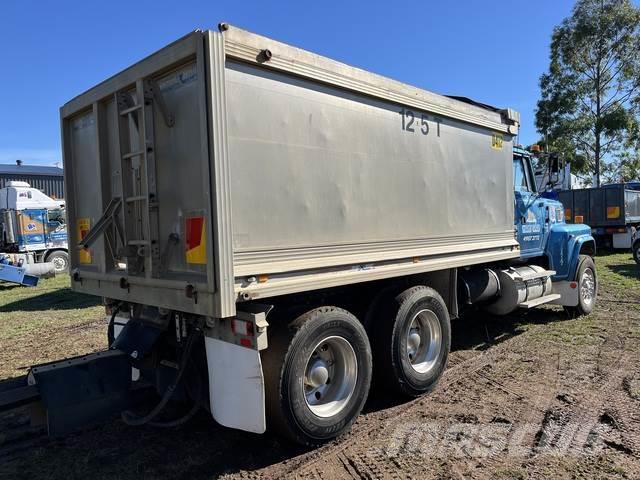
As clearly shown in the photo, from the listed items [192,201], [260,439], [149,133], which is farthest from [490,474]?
[149,133]

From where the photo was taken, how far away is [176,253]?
3.62 m

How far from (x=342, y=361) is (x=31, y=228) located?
691 inches

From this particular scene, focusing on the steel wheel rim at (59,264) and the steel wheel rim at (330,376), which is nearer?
the steel wheel rim at (330,376)

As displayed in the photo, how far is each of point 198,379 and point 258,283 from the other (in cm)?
105

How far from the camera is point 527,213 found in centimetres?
732

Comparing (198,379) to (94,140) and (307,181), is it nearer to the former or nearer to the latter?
Answer: (307,181)

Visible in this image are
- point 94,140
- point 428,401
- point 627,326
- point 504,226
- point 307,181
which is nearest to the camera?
point 307,181

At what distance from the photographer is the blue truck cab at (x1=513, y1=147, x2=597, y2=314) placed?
288 inches

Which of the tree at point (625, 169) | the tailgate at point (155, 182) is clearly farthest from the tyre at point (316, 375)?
the tree at point (625, 169)

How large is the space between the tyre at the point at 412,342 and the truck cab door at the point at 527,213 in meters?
2.63

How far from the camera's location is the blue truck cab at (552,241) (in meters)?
7.32

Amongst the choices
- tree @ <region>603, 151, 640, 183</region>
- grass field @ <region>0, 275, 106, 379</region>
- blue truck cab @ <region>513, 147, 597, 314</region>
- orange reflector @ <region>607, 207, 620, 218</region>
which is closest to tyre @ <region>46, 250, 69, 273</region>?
grass field @ <region>0, 275, 106, 379</region>

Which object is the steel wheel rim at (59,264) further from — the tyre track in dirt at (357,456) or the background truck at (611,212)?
the background truck at (611,212)

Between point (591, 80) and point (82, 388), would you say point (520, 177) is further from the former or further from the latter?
point (591, 80)
